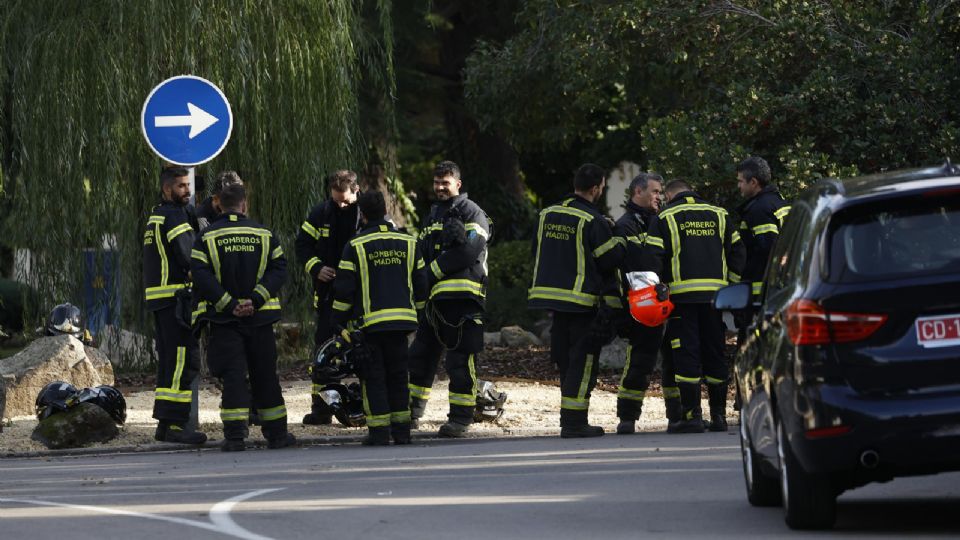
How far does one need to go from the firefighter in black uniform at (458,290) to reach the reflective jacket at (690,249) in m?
1.37

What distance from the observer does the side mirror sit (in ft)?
32.0

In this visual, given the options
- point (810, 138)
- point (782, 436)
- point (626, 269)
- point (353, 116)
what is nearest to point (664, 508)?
point (782, 436)

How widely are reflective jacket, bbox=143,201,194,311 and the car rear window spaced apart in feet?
24.1

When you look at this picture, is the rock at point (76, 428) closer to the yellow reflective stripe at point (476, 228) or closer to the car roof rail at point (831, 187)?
the yellow reflective stripe at point (476, 228)

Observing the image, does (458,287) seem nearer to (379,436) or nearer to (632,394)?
(379,436)

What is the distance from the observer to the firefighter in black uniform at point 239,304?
14078mm

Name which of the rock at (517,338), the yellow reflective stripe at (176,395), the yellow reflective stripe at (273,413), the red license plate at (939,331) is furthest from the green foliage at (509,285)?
the red license plate at (939,331)

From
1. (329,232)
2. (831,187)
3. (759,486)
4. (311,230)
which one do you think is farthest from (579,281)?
(831,187)

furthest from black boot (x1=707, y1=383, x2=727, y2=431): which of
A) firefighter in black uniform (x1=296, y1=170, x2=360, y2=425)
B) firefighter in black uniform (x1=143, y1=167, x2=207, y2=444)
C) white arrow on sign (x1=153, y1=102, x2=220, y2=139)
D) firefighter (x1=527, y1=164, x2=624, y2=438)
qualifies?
white arrow on sign (x1=153, y1=102, x2=220, y2=139)

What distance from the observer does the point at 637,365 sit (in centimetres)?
1496

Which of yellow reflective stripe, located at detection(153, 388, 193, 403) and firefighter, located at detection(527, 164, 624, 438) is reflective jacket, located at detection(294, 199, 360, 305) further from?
firefighter, located at detection(527, 164, 624, 438)

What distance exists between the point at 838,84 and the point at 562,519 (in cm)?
1036

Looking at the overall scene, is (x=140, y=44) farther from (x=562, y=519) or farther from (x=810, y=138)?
(x=562, y=519)

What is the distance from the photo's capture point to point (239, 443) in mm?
14438
